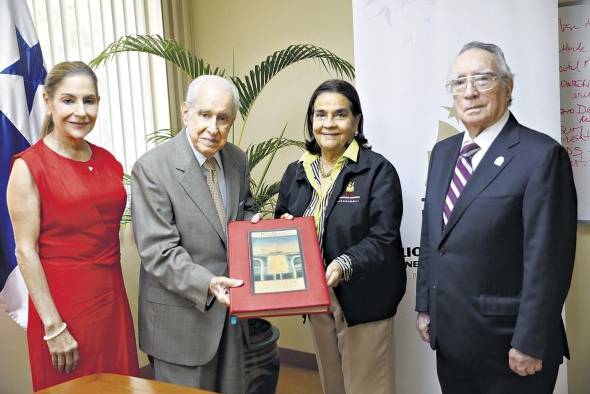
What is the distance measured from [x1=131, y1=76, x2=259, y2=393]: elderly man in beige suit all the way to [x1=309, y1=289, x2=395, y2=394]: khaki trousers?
0.41 metres

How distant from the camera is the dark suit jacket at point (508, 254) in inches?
63.7

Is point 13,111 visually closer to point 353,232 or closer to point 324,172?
point 324,172

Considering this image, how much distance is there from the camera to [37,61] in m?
2.63

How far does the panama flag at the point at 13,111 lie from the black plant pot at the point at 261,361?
3.68ft

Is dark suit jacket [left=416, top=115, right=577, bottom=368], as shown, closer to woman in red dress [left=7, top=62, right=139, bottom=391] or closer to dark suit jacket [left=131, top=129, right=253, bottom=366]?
dark suit jacket [left=131, top=129, right=253, bottom=366]

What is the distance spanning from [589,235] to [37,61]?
9.54 ft

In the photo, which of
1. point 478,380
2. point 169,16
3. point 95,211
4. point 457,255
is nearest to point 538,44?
point 457,255

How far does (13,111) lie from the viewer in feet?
8.22

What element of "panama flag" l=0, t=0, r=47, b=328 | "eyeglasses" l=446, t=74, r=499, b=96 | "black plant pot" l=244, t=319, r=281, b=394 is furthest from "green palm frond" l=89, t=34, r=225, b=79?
"eyeglasses" l=446, t=74, r=499, b=96

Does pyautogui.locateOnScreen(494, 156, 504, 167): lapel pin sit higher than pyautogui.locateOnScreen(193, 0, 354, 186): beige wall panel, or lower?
lower

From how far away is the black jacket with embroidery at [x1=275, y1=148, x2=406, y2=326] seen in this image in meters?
2.12

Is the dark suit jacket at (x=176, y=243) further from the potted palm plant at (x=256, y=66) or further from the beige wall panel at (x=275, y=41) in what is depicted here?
the beige wall panel at (x=275, y=41)

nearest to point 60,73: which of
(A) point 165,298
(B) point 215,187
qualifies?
(B) point 215,187

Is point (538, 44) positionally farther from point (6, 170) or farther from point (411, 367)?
point (6, 170)
